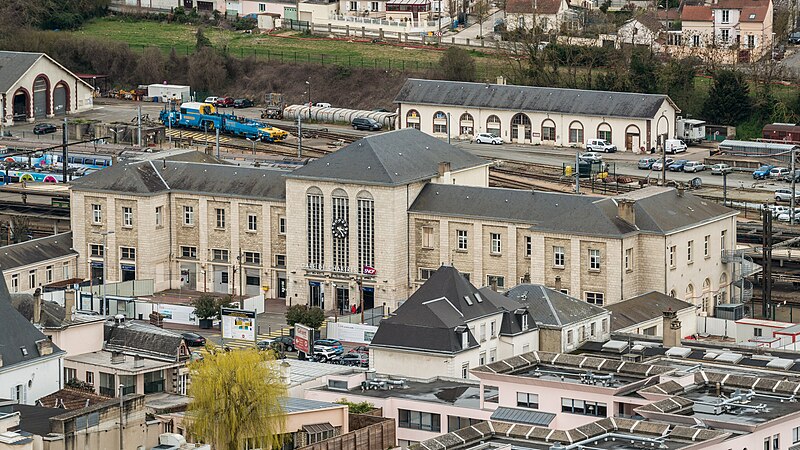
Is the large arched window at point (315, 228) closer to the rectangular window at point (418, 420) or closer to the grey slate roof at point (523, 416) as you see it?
the rectangular window at point (418, 420)

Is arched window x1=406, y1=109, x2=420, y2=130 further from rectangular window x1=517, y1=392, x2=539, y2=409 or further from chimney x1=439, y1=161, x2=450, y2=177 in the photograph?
rectangular window x1=517, y1=392, x2=539, y2=409

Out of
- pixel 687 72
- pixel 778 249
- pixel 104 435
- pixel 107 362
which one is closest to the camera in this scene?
pixel 104 435

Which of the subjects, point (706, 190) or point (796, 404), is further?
point (706, 190)

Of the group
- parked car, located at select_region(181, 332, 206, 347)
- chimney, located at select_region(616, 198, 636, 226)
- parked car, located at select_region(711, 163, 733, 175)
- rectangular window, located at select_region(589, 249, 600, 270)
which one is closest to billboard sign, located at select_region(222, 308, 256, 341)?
parked car, located at select_region(181, 332, 206, 347)

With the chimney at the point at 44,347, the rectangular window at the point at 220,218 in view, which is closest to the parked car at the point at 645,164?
the rectangular window at the point at 220,218

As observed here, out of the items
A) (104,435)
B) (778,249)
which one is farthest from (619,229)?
(104,435)

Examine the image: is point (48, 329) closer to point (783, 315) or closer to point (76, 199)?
point (76, 199)
